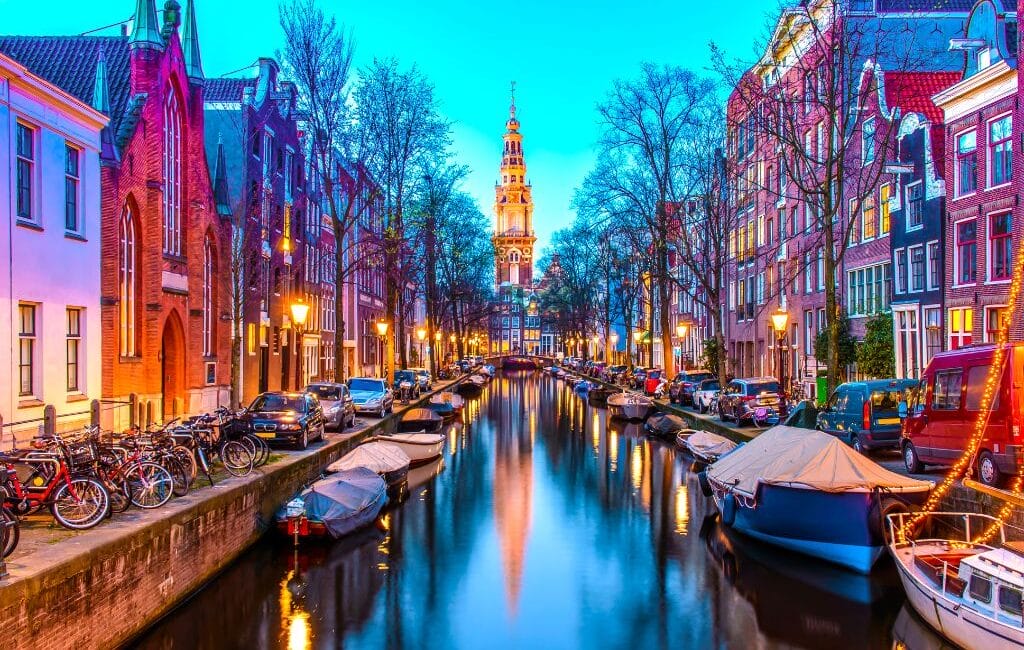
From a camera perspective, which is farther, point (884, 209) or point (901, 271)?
point (884, 209)

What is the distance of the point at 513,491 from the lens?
28.1m

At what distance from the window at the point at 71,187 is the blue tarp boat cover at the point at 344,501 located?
1077 cm

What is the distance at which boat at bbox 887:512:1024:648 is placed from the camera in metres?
11.3

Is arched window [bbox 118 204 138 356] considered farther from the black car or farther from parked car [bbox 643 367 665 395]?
parked car [bbox 643 367 665 395]

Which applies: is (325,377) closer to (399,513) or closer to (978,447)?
(399,513)

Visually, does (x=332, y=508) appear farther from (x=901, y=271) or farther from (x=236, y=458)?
(x=901, y=271)

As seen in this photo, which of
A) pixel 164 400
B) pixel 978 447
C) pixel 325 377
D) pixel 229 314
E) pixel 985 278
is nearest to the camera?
pixel 978 447

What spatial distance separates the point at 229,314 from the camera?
39.3 meters

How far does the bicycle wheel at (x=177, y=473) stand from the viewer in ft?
54.8

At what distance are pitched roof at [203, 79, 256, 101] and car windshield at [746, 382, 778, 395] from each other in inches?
1051

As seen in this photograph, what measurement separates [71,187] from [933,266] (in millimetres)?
29443

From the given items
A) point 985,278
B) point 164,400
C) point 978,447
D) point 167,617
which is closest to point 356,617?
point 167,617

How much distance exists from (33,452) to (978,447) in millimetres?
16308

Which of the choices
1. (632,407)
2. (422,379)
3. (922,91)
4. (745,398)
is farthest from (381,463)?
(422,379)
